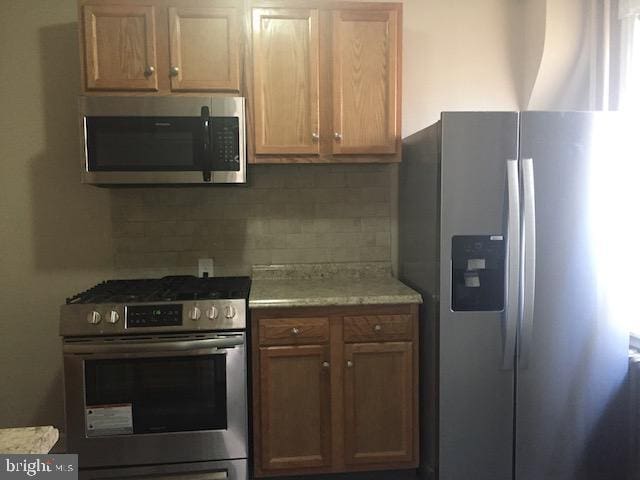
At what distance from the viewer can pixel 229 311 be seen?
1.88 metres

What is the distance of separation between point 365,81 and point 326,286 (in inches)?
42.4

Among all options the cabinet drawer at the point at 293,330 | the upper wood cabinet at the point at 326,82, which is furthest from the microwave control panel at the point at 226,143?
the cabinet drawer at the point at 293,330

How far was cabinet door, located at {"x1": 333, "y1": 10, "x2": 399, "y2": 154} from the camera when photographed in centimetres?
213

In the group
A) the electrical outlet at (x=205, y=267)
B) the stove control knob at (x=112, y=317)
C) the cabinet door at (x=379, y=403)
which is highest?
the electrical outlet at (x=205, y=267)

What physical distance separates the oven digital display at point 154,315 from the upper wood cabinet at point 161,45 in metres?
1.05

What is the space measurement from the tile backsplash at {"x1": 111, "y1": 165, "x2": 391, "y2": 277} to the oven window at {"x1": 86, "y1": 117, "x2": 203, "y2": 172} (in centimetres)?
42

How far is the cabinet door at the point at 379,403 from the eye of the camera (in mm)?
1999

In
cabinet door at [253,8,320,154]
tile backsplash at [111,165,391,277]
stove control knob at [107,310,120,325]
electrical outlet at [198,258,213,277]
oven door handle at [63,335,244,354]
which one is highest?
cabinet door at [253,8,320,154]

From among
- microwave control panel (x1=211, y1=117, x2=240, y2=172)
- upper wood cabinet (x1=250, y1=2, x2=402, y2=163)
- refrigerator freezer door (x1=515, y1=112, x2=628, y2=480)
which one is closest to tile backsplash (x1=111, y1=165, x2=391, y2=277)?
upper wood cabinet (x1=250, y1=2, x2=402, y2=163)

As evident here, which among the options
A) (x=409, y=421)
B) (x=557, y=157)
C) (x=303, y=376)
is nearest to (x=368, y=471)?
(x=409, y=421)

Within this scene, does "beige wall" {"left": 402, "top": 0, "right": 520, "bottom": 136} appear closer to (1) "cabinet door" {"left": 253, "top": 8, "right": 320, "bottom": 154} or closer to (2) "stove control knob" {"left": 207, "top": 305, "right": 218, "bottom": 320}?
(1) "cabinet door" {"left": 253, "top": 8, "right": 320, "bottom": 154}

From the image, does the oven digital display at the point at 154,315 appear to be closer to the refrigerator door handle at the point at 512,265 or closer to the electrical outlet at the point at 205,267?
the electrical outlet at the point at 205,267

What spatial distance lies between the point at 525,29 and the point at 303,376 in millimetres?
2378

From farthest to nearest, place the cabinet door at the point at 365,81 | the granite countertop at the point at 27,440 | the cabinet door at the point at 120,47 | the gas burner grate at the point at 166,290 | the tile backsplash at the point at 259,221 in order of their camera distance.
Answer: the tile backsplash at the point at 259,221, the cabinet door at the point at 365,81, the cabinet door at the point at 120,47, the gas burner grate at the point at 166,290, the granite countertop at the point at 27,440
